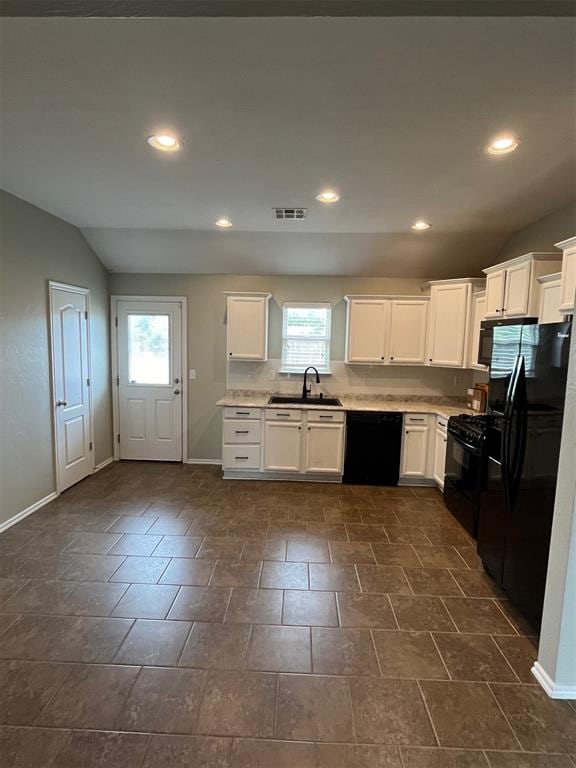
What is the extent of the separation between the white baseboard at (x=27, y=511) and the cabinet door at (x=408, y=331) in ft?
12.8

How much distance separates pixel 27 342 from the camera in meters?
3.33

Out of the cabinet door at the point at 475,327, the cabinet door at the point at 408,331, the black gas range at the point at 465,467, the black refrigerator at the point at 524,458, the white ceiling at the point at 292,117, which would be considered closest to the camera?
the white ceiling at the point at 292,117

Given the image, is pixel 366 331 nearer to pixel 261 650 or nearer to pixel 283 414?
pixel 283 414

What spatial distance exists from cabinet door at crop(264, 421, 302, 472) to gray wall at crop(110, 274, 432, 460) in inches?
29.8

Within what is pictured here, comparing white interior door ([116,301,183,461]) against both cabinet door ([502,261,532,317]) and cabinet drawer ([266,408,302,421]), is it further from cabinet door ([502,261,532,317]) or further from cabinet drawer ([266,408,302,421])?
cabinet door ([502,261,532,317])

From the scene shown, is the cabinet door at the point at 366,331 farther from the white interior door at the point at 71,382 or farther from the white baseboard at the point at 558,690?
the white baseboard at the point at 558,690

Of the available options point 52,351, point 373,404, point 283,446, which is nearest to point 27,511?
point 52,351

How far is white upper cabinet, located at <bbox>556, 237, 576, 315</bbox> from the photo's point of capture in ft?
8.04

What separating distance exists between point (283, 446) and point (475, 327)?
2435 mm

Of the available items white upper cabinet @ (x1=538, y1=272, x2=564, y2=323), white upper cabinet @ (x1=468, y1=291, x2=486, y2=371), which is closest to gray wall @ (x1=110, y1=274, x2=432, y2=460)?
white upper cabinet @ (x1=468, y1=291, x2=486, y2=371)

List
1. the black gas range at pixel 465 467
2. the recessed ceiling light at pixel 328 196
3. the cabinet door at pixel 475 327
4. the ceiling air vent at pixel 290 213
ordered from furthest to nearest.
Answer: the cabinet door at pixel 475 327 < the ceiling air vent at pixel 290 213 < the black gas range at pixel 465 467 < the recessed ceiling light at pixel 328 196

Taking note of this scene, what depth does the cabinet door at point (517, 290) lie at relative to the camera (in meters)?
3.04

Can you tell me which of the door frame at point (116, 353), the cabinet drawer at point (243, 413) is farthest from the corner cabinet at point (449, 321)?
the door frame at point (116, 353)

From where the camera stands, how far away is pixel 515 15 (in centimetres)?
121
